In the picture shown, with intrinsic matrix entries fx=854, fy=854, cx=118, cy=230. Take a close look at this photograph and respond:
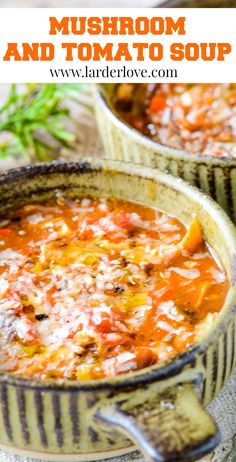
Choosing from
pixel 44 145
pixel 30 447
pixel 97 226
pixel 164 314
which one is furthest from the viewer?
pixel 44 145

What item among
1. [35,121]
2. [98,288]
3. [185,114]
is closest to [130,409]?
[98,288]

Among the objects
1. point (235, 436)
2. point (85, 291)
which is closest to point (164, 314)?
point (85, 291)

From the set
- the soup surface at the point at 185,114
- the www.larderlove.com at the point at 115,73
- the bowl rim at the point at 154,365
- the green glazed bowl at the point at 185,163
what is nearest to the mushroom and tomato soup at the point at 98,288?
the bowl rim at the point at 154,365

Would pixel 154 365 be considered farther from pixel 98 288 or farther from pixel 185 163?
pixel 185 163

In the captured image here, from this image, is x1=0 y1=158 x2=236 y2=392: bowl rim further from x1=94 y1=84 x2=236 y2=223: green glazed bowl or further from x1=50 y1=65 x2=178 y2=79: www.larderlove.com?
x1=50 y1=65 x2=178 y2=79: www.larderlove.com

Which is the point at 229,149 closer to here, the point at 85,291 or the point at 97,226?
the point at 97,226

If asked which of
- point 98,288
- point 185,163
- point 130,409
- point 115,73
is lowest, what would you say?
point 130,409

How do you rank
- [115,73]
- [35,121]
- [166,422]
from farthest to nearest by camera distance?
1. [35,121]
2. [115,73]
3. [166,422]
